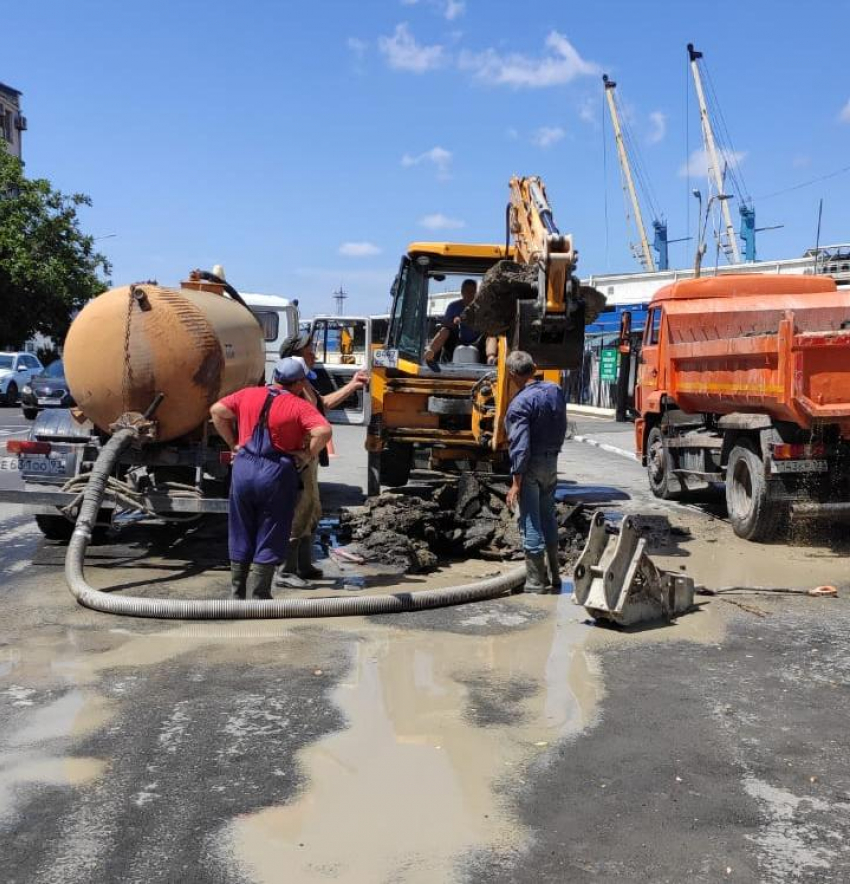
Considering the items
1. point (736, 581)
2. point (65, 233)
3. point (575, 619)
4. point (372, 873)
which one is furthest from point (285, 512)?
point (65, 233)

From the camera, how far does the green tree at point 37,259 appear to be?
36625 mm

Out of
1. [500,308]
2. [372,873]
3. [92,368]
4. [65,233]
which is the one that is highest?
[65,233]

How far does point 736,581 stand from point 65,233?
3565 centimetres

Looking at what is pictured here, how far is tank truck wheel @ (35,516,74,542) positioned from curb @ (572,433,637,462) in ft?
39.8

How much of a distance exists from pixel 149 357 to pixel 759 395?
5606 mm

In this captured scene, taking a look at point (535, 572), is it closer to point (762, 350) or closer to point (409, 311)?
point (762, 350)

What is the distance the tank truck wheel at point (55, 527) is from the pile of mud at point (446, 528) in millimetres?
2542

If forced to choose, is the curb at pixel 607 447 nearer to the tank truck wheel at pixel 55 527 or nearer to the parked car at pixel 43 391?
the tank truck wheel at pixel 55 527

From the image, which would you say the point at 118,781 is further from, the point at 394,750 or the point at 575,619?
the point at 575,619

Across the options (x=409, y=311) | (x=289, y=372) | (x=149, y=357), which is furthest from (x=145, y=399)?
(x=409, y=311)

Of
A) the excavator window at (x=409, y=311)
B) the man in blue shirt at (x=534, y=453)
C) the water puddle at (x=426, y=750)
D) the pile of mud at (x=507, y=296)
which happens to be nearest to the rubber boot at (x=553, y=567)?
the man in blue shirt at (x=534, y=453)

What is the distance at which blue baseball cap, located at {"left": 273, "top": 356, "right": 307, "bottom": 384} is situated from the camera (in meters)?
6.72

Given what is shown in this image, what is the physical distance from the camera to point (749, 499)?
32.8ft

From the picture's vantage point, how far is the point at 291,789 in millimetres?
3893
